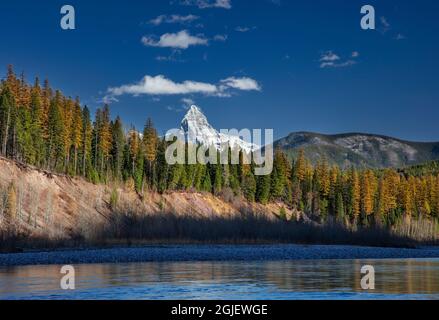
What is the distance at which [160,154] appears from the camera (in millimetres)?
115688

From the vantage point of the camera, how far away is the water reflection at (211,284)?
22.2 meters

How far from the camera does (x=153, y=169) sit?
112 m

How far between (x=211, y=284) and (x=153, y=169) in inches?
3413

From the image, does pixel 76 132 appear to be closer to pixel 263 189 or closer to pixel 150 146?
pixel 150 146

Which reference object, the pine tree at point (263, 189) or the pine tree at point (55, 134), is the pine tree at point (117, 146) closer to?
the pine tree at point (55, 134)

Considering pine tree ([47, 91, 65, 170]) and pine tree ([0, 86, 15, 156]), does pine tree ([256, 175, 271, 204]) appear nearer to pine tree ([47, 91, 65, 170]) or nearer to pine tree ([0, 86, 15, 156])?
pine tree ([47, 91, 65, 170])

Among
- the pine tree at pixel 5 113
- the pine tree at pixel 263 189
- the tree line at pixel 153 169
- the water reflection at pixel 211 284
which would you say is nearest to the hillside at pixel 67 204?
the tree line at pixel 153 169

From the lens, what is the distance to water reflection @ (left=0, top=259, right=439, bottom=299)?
22.2m

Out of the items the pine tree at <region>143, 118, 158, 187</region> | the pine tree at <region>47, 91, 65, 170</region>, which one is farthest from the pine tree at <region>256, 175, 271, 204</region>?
the pine tree at <region>47, 91, 65, 170</region>

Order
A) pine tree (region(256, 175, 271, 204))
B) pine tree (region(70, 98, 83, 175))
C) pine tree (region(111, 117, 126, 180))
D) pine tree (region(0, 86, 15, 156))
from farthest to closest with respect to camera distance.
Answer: pine tree (region(256, 175, 271, 204)) < pine tree (region(111, 117, 126, 180)) < pine tree (region(70, 98, 83, 175)) < pine tree (region(0, 86, 15, 156))

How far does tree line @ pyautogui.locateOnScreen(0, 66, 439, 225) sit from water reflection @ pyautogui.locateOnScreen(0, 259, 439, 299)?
2416 inches

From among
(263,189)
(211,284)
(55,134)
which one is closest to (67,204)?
(55,134)
